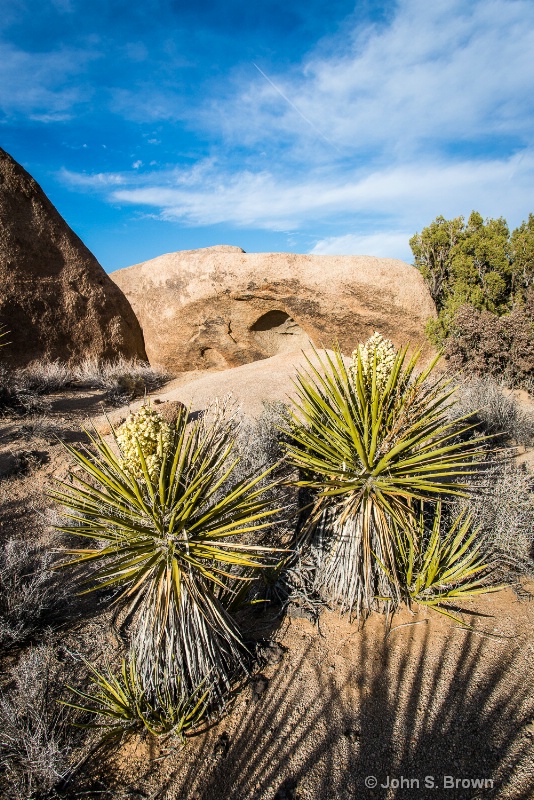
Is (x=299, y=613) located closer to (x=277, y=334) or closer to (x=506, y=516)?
(x=506, y=516)

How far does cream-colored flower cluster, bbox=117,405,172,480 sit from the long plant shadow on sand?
1.75m

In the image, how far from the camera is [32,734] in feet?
9.30

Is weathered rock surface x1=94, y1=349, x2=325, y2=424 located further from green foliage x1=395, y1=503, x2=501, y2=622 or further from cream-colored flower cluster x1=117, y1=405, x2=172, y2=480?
cream-colored flower cluster x1=117, y1=405, x2=172, y2=480

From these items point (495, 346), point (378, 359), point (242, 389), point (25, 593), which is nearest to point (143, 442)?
point (378, 359)

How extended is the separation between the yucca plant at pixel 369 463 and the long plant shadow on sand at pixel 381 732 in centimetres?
60

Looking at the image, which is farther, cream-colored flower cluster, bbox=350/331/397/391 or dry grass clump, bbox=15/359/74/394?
dry grass clump, bbox=15/359/74/394

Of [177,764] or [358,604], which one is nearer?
[177,764]

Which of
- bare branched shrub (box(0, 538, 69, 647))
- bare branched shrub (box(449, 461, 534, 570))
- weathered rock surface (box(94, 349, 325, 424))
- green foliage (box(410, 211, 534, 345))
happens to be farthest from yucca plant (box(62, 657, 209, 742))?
green foliage (box(410, 211, 534, 345))

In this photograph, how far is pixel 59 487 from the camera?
6172 mm

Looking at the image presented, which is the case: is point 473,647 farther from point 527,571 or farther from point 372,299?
point 372,299

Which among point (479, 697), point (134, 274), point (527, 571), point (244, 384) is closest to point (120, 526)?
point (479, 697)

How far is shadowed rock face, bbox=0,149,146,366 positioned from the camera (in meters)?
9.43

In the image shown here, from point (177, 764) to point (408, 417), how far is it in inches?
105

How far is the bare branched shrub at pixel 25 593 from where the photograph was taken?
148 inches
